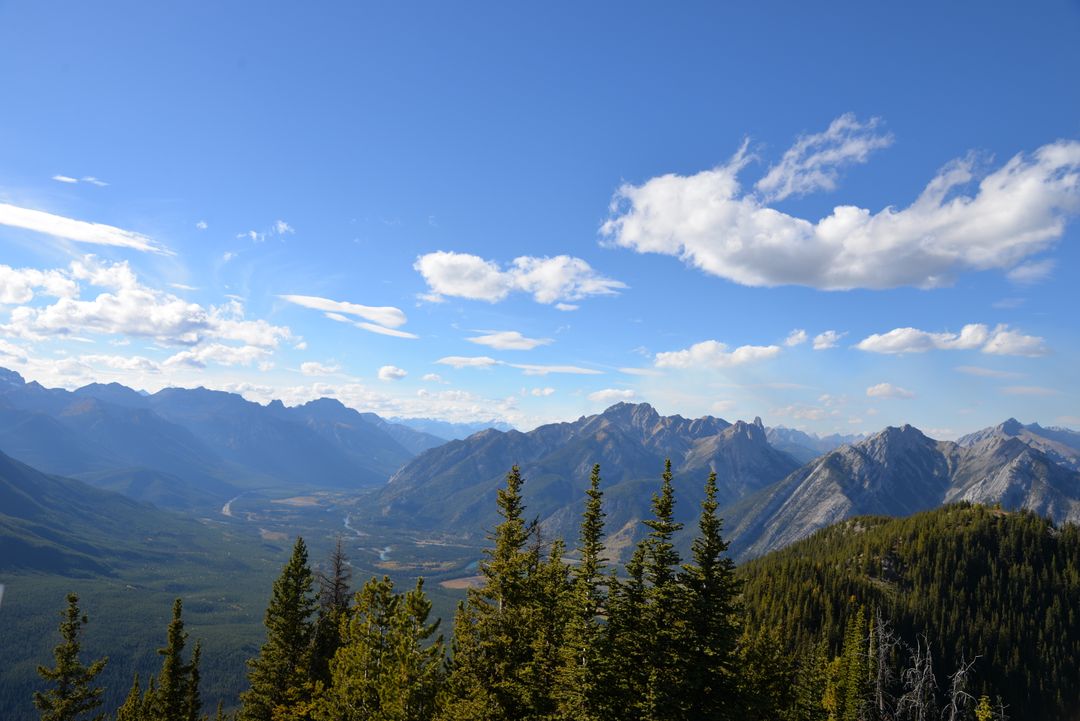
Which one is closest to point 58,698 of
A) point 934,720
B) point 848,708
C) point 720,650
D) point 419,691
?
point 419,691

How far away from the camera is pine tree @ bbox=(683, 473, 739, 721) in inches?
1024

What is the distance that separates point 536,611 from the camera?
34.4 meters

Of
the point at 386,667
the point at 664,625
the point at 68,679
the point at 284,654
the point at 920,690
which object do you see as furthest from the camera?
the point at 920,690

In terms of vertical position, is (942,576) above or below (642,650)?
below

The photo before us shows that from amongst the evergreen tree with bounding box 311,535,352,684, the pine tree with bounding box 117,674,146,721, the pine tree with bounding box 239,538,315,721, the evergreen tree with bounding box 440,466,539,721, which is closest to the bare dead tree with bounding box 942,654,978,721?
the evergreen tree with bounding box 440,466,539,721

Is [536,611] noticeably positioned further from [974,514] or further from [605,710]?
[974,514]

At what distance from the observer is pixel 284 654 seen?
155 ft

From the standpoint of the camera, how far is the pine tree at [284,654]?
46.2 metres

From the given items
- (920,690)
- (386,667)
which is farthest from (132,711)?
(920,690)

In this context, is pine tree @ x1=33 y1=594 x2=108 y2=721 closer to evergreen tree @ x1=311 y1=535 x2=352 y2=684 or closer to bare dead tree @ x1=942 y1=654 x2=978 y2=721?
evergreen tree @ x1=311 y1=535 x2=352 y2=684

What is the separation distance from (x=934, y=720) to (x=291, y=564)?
130375 mm

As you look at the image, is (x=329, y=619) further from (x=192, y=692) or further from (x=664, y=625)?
(x=664, y=625)

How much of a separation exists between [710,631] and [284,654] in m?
37.7

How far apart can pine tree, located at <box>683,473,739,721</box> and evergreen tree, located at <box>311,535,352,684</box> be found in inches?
1258
